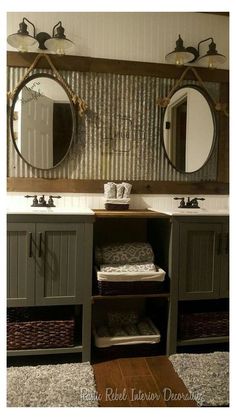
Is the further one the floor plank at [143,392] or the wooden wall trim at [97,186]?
the wooden wall trim at [97,186]

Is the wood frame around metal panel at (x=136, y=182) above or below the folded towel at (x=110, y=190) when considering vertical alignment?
above

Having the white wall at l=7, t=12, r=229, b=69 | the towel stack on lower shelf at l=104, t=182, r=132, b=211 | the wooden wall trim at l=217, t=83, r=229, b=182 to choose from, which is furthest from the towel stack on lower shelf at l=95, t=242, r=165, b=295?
the white wall at l=7, t=12, r=229, b=69

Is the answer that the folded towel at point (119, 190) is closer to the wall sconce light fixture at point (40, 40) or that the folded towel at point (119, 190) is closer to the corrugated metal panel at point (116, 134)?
the corrugated metal panel at point (116, 134)

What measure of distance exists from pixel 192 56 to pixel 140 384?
6.52 feet

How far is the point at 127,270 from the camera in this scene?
1913 mm

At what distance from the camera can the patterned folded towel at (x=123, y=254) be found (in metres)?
1.99

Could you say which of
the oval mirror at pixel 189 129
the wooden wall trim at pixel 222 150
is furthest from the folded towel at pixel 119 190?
the wooden wall trim at pixel 222 150

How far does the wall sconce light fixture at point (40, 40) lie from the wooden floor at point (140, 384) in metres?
1.88

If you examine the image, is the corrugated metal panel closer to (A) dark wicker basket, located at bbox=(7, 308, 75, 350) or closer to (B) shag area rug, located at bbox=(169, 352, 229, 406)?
(A) dark wicker basket, located at bbox=(7, 308, 75, 350)

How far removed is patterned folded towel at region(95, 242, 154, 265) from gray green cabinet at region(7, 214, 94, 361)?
0.17 metres

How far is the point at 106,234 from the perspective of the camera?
7.38ft

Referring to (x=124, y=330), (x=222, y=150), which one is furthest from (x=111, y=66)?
(x=124, y=330)

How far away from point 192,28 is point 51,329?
2.13m

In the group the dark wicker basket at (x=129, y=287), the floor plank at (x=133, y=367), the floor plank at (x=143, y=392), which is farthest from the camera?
the dark wicker basket at (x=129, y=287)
